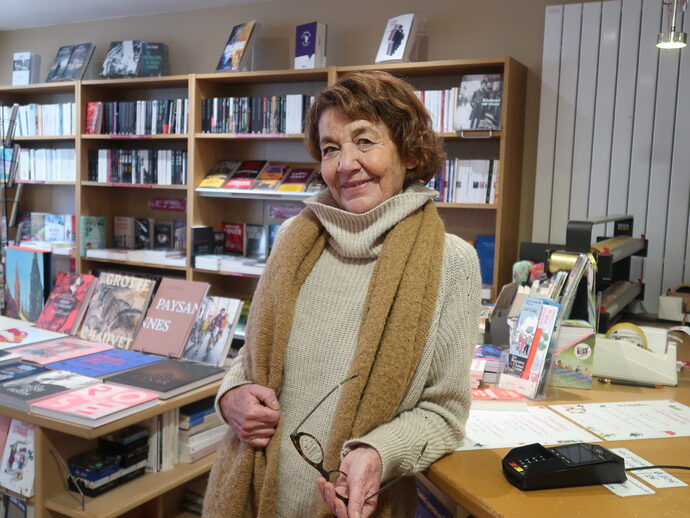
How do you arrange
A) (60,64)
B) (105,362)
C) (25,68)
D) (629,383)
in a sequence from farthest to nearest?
(25,68) < (60,64) < (105,362) < (629,383)

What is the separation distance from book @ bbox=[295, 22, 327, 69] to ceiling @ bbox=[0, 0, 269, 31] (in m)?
0.66

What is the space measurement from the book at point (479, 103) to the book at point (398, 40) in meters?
0.41

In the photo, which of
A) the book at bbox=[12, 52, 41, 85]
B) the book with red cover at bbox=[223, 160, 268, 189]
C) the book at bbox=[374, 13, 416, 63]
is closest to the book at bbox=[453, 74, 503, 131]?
the book at bbox=[374, 13, 416, 63]

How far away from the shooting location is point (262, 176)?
4172 mm

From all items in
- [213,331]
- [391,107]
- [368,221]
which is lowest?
[213,331]

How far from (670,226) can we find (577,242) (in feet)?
5.64

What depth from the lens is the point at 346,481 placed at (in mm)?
1019

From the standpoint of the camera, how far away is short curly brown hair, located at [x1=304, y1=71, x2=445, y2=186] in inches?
48.8

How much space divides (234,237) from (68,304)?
1.74 meters

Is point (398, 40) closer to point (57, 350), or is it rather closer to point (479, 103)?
point (479, 103)

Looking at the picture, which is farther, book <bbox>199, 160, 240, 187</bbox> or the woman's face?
book <bbox>199, 160, 240, 187</bbox>

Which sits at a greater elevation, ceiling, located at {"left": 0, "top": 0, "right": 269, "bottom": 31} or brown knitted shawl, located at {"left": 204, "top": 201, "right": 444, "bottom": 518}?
ceiling, located at {"left": 0, "top": 0, "right": 269, "bottom": 31}

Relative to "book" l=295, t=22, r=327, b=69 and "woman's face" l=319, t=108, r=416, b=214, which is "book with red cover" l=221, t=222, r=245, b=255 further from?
"woman's face" l=319, t=108, r=416, b=214

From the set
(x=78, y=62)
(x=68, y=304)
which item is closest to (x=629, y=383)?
(x=68, y=304)
